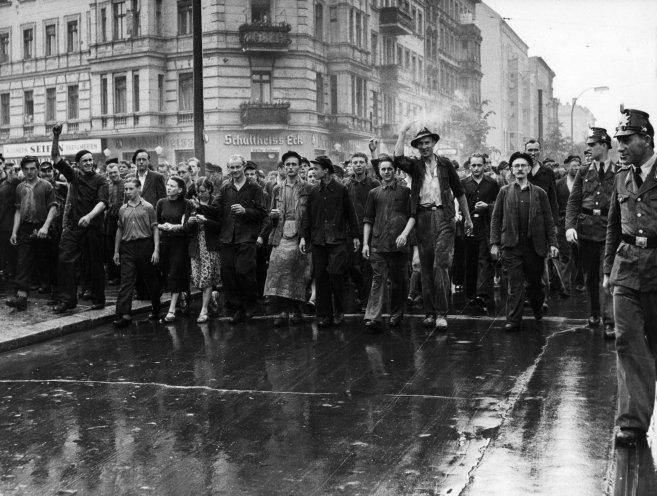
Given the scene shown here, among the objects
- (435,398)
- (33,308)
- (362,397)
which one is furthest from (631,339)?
(33,308)

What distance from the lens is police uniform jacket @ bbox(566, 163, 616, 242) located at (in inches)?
378

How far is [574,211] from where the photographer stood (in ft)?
31.8

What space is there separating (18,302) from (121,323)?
1.74 m

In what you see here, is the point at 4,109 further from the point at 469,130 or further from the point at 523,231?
the point at 523,231

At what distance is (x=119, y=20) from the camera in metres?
39.2

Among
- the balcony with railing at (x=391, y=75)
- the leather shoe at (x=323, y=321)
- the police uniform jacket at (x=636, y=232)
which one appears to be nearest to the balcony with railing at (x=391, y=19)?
the balcony with railing at (x=391, y=75)

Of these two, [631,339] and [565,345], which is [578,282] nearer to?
[565,345]

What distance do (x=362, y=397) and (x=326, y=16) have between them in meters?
35.6

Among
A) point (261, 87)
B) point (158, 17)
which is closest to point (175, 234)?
point (261, 87)

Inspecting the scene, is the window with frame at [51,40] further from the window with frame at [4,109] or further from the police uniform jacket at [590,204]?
the police uniform jacket at [590,204]

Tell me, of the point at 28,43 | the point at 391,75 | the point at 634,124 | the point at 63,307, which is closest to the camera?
the point at 634,124

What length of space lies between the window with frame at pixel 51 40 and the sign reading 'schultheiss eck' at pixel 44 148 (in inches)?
316

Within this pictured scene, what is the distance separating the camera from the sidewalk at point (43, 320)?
9.80 meters

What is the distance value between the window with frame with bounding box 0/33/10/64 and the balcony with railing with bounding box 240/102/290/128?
14880 mm
